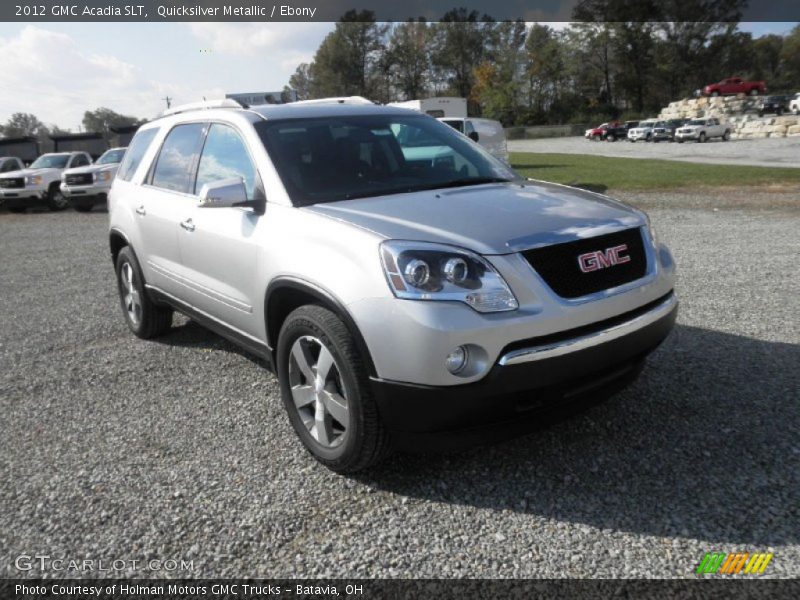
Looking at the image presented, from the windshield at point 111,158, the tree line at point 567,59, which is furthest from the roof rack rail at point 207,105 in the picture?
the tree line at point 567,59

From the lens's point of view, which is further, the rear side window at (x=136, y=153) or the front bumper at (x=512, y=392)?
the rear side window at (x=136, y=153)

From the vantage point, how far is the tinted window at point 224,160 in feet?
12.9

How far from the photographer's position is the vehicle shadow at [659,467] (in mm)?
2832

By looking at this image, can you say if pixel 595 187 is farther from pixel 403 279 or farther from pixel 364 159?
pixel 403 279

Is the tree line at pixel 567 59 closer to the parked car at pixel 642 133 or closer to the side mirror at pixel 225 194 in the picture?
the parked car at pixel 642 133

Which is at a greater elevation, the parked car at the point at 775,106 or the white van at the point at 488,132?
the parked car at the point at 775,106

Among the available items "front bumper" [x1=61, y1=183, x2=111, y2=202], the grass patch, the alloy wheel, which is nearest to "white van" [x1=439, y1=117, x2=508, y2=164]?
the grass patch

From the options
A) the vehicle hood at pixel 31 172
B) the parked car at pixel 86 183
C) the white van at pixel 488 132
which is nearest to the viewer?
the white van at pixel 488 132

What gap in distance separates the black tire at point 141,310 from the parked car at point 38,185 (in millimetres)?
17859

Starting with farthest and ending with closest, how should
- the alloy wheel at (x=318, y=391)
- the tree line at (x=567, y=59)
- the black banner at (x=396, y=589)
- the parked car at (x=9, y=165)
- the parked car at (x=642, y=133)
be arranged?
the tree line at (x=567, y=59) < the parked car at (x=642, y=133) < the parked car at (x=9, y=165) < the alloy wheel at (x=318, y=391) < the black banner at (x=396, y=589)

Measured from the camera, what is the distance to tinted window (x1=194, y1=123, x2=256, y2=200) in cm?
394

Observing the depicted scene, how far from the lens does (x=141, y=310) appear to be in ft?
18.9
